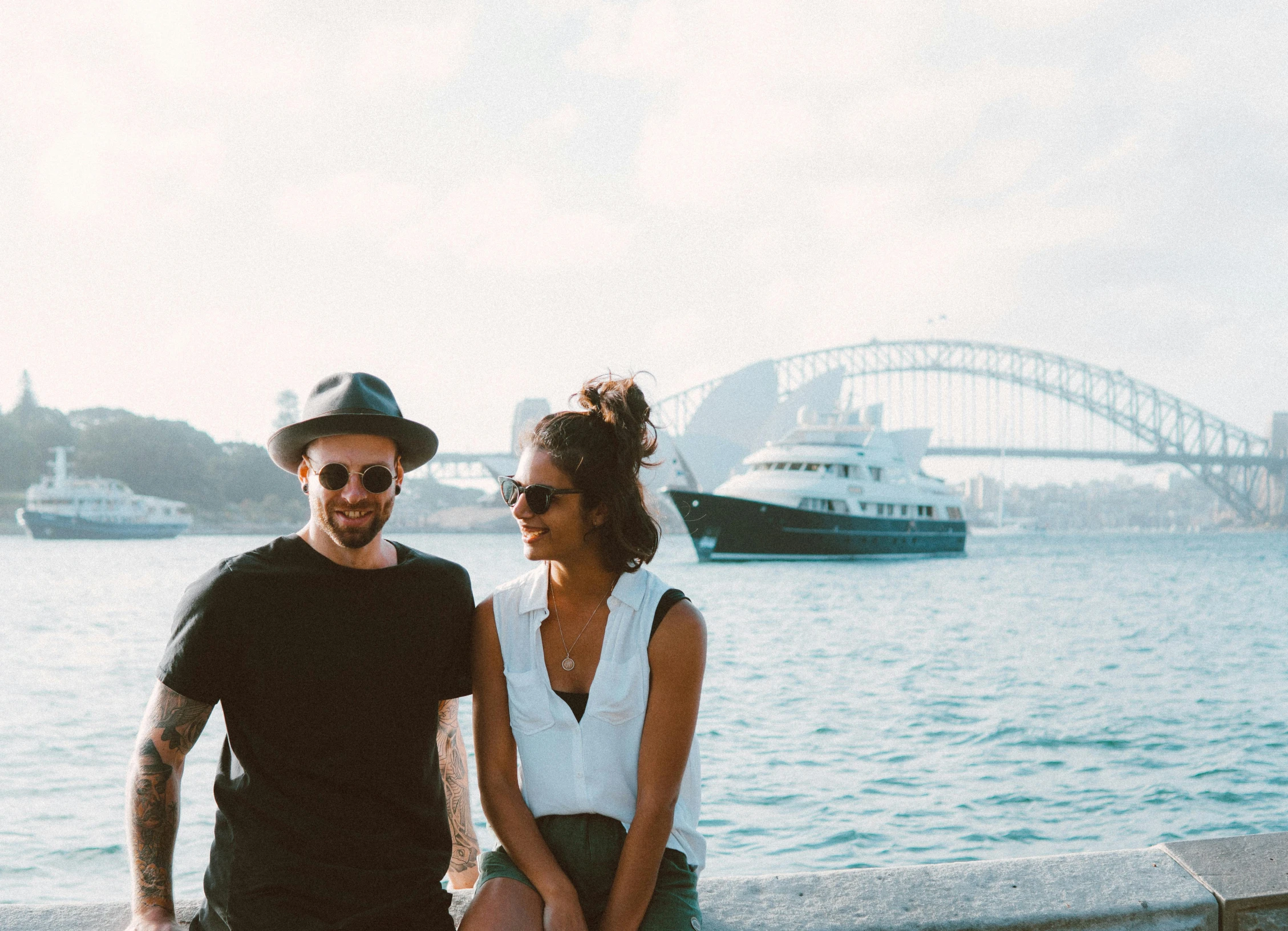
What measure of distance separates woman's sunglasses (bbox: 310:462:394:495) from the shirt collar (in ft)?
0.97

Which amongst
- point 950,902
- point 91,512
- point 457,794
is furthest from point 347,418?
point 91,512

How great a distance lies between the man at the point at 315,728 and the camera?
63.9 inches

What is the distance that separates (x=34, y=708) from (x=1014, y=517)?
9786 cm

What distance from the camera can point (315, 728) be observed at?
5.43 feet

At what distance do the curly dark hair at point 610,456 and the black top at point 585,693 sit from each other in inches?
3.5

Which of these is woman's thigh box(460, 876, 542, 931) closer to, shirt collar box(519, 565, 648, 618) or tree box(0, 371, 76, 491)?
shirt collar box(519, 565, 648, 618)

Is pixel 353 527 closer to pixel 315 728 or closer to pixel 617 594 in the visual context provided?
pixel 315 728

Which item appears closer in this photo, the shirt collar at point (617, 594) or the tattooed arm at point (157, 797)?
the tattooed arm at point (157, 797)

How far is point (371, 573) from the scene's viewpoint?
1730 mm

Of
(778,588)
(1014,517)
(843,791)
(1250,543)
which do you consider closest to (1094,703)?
(843,791)

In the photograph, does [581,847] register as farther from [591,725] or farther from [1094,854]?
[1094,854]

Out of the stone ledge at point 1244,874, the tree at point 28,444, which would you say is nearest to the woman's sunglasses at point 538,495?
the stone ledge at point 1244,874

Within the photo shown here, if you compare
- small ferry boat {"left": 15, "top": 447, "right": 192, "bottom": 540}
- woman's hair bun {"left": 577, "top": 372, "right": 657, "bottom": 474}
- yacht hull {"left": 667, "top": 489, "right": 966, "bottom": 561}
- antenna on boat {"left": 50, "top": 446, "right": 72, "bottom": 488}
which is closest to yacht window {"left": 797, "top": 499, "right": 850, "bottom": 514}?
yacht hull {"left": 667, "top": 489, "right": 966, "bottom": 561}

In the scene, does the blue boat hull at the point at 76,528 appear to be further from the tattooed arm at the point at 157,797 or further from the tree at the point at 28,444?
the tattooed arm at the point at 157,797
